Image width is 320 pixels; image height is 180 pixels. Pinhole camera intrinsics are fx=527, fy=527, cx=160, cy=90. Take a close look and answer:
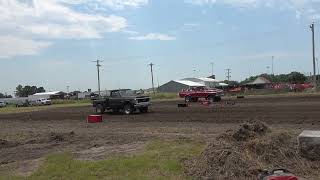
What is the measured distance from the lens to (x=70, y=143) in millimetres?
18234

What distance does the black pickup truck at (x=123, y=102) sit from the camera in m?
38.1

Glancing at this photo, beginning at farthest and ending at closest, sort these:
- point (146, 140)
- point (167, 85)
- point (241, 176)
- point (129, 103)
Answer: point (167, 85), point (129, 103), point (146, 140), point (241, 176)

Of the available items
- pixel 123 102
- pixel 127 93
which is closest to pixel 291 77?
pixel 127 93

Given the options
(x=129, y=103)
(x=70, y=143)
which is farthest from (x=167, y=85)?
(x=70, y=143)

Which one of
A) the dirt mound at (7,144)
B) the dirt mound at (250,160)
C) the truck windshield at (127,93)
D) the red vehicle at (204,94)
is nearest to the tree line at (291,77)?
the red vehicle at (204,94)

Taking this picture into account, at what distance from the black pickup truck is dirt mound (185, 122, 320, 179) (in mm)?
26407

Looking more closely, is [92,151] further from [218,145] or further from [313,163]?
[313,163]

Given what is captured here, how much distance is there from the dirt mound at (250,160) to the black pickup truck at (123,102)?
1040 inches

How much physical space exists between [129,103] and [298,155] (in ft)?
91.7

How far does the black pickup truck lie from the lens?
3806 centimetres

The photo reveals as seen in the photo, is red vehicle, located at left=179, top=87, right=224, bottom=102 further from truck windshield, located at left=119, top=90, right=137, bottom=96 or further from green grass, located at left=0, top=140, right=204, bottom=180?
green grass, located at left=0, top=140, right=204, bottom=180

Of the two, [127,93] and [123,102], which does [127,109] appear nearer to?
[123,102]

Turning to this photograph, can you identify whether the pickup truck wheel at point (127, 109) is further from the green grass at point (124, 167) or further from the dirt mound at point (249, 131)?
the dirt mound at point (249, 131)

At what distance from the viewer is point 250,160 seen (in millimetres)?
10211
